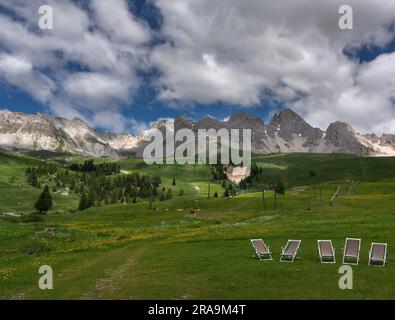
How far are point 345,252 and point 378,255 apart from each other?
2.13 meters

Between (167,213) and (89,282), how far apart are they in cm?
10435

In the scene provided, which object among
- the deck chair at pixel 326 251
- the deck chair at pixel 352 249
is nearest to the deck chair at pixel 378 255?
the deck chair at pixel 352 249

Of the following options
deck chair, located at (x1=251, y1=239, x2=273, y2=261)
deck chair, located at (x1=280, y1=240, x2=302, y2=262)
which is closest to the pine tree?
deck chair, located at (x1=251, y1=239, x2=273, y2=261)

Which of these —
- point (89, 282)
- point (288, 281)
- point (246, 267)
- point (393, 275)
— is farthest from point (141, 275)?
point (393, 275)

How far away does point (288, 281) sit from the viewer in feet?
81.6

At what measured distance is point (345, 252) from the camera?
29.8 meters

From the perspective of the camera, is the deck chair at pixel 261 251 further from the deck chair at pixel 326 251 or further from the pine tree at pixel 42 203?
the pine tree at pixel 42 203

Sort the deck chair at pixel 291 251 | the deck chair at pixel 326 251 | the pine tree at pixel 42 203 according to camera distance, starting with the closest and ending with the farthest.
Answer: the deck chair at pixel 326 251 < the deck chair at pixel 291 251 < the pine tree at pixel 42 203

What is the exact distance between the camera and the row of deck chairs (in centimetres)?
2917

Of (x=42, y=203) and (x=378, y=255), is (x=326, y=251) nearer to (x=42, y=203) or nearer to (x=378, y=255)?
(x=378, y=255)

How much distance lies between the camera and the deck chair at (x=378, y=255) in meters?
28.6

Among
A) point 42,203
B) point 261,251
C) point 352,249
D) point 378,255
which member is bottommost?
point 261,251

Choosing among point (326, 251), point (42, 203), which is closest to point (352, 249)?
point (326, 251)

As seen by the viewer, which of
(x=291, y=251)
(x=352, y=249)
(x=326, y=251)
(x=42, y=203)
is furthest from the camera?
(x=42, y=203)
